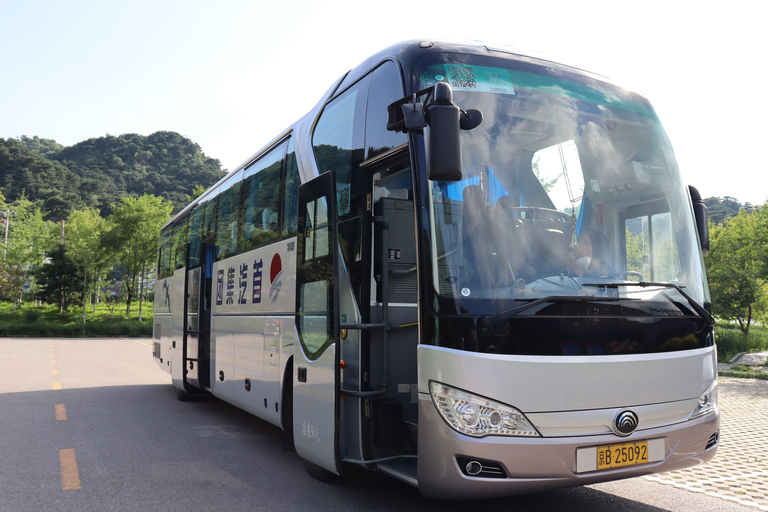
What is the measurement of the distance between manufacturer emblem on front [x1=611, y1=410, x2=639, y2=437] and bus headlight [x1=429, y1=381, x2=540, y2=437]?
0.53 m

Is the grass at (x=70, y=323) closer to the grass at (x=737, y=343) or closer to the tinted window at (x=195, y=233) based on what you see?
the tinted window at (x=195, y=233)

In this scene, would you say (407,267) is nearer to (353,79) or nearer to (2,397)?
(353,79)

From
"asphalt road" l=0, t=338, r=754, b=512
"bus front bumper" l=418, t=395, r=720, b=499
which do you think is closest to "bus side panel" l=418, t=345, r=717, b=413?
"bus front bumper" l=418, t=395, r=720, b=499

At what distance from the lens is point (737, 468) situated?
6543mm

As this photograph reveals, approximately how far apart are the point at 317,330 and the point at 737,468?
4.78m

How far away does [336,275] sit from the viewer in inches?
194

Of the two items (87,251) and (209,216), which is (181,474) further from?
(87,251)

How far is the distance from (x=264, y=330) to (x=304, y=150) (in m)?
2.18

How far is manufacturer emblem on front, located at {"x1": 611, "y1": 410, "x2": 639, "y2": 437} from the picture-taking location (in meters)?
3.83

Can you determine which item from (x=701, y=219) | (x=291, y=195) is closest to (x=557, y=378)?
(x=701, y=219)

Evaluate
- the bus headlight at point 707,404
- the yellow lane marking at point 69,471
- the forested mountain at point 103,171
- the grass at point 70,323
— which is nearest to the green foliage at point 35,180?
the forested mountain at point 103,171

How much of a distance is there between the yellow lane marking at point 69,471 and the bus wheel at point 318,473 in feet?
6.68

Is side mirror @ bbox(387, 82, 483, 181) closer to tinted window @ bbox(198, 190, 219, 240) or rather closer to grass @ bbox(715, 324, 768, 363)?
tinted window @ bbox(198, 190, 219, 240)

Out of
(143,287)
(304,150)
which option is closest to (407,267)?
(304,150)
